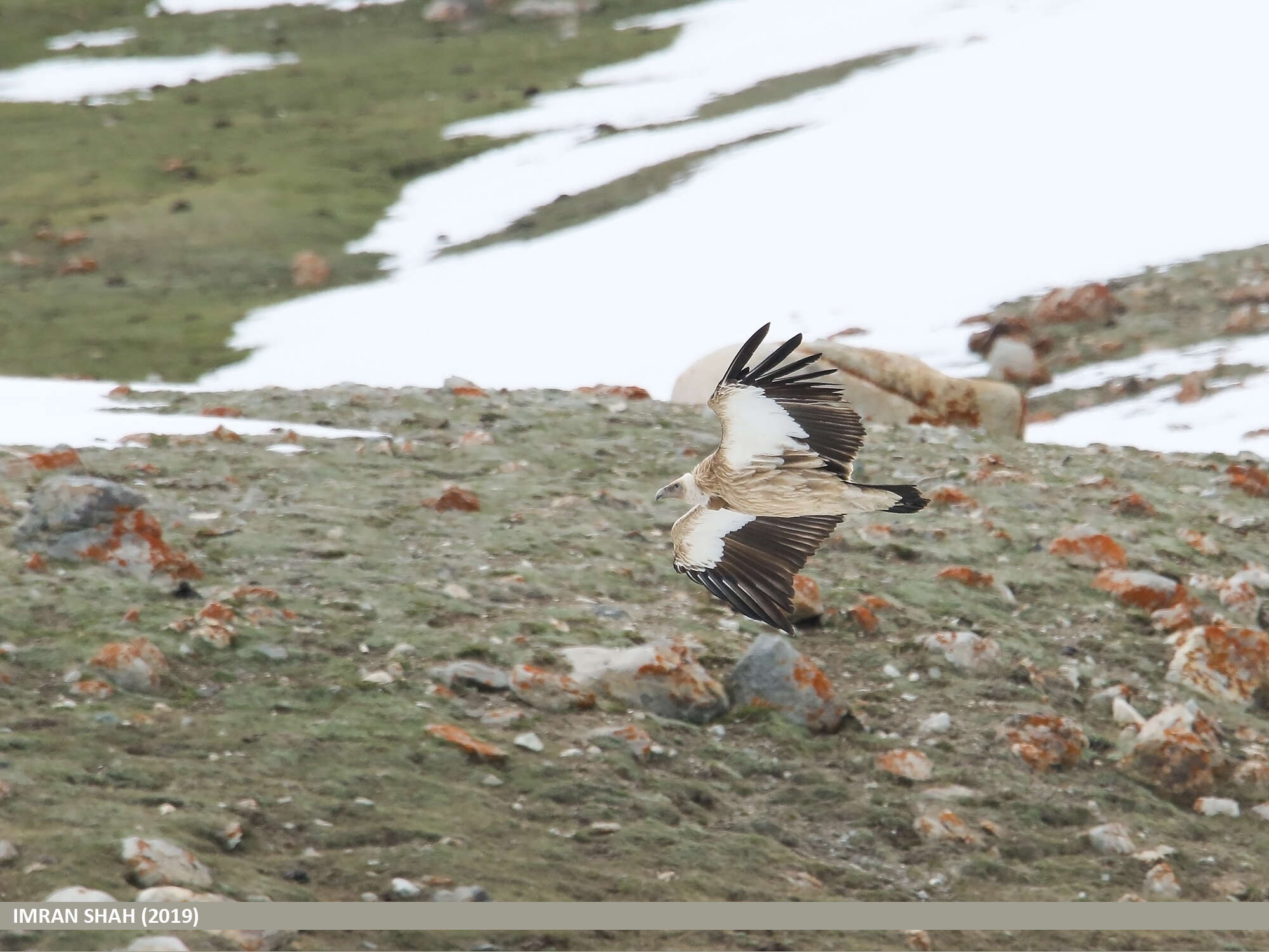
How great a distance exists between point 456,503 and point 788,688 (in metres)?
3.35

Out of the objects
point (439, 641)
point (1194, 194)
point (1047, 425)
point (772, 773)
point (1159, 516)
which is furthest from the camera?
point (1194, 194)

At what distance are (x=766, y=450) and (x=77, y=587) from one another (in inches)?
164

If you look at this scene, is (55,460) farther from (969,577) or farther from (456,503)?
(969,577)

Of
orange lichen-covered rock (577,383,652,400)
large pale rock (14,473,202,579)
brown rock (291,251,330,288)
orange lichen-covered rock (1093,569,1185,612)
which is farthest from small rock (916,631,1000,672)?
brown rock (291,251,330,288)

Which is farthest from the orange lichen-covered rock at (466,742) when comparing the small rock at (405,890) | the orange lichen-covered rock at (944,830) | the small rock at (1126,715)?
the small rock at (1126,715)

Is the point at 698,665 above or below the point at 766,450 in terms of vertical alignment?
below

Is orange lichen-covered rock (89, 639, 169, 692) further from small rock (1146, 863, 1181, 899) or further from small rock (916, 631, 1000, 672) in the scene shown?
small rock (1146, 863, 1181, 899)

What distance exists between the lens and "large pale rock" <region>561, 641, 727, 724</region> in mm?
8570

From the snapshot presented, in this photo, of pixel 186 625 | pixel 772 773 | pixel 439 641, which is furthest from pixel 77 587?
pixel 772 773

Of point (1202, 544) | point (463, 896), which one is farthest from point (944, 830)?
point (1202, 544)

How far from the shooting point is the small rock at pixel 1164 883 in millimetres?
7570

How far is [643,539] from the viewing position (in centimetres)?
1089

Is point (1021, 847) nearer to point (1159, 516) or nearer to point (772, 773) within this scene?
point (772, 773)

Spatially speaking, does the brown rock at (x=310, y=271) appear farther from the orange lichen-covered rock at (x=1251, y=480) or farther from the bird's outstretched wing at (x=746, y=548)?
the bird's outstretched wing at (x=746, y=548)
